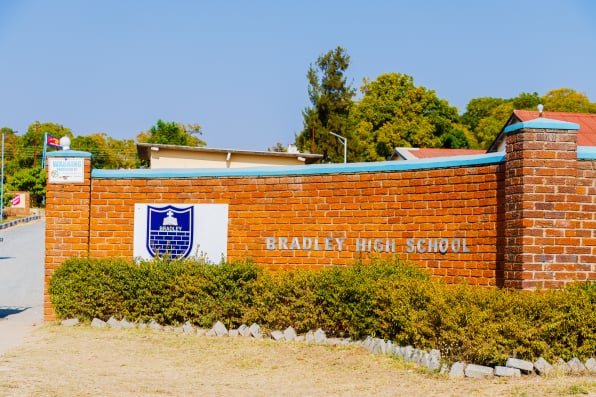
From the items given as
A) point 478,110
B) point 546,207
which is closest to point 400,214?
point 546,207

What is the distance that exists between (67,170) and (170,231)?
2.30 meters

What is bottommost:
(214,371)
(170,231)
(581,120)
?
(214,371)

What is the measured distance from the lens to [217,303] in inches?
491

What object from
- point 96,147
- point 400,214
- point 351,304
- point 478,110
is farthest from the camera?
point 96,147

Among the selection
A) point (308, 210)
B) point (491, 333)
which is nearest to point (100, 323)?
point (308, 210)

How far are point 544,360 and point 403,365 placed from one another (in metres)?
1.69

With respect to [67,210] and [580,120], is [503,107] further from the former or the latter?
[67,210]

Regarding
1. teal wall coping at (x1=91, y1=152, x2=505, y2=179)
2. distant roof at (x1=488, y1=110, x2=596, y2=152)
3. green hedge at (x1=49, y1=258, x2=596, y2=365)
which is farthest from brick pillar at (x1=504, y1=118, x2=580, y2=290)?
distant roof at (x1=488, y1=110, x2=596, y2=152)

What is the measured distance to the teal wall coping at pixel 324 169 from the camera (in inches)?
444

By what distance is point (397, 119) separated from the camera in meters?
65.8

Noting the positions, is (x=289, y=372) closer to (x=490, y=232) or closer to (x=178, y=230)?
(x=490, y=232)

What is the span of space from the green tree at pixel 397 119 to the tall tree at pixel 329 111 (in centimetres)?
302

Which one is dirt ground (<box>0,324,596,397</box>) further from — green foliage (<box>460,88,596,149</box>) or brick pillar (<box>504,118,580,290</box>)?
green foliage (<box>460,88,596,149</box>)

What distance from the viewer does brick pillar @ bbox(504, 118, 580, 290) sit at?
32.6 ft
